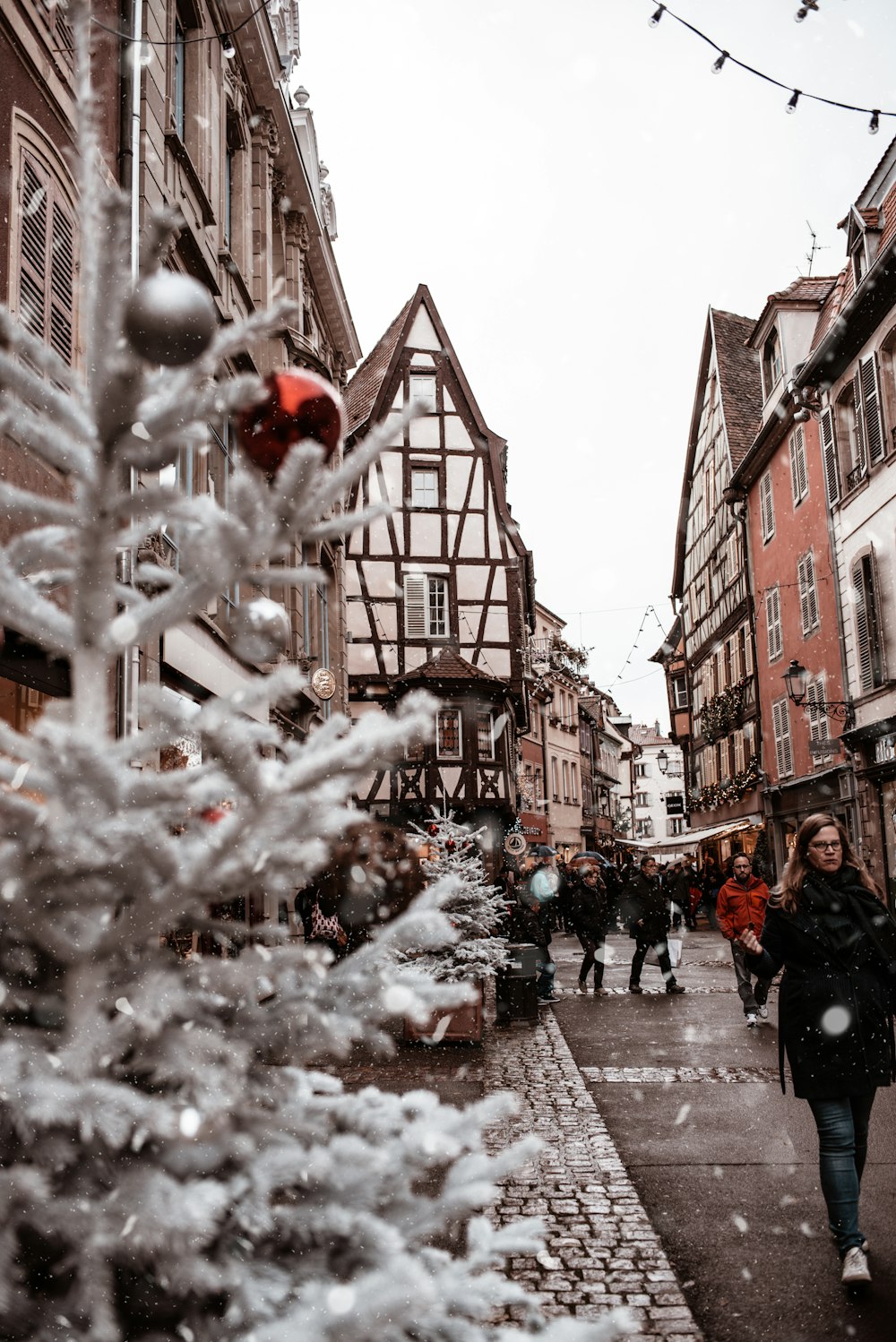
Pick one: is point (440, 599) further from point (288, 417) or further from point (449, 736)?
point (288, 417)

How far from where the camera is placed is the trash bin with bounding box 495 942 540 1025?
471 inches

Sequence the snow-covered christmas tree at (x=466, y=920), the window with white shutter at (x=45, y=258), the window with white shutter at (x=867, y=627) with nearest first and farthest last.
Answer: the window with white shutter at (x=45, y=258) → the snow-covered christmas tree at (x=466, y=920) → the window with white shutter at (x=867, y=627)

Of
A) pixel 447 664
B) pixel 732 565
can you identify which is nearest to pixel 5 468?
pixel 447 664

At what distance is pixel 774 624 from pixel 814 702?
7.07 meters

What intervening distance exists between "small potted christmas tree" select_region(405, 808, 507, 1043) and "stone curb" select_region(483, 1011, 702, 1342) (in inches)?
57.3

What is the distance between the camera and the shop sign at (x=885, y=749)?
19031 millimetres

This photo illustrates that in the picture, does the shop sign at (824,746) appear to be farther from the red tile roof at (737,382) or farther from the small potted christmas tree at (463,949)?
the red tile roof at (737,382)

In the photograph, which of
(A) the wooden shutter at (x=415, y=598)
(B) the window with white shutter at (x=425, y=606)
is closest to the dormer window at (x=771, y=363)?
(B) the window with white shutter at (x=425, y=606)

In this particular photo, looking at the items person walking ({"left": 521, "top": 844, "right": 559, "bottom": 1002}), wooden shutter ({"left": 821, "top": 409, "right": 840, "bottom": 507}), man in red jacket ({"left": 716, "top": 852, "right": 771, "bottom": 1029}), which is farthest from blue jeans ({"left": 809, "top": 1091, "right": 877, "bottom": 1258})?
wooden shutter ({"left": 821, "top": 409, "right": 840, "bottom": 507})

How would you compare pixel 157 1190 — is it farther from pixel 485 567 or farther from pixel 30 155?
pixel 485 567

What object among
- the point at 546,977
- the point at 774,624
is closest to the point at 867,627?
the point at 774,624

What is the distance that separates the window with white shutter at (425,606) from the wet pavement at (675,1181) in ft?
62.2

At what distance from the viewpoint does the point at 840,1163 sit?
15.1ft

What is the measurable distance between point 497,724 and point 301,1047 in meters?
28.6
